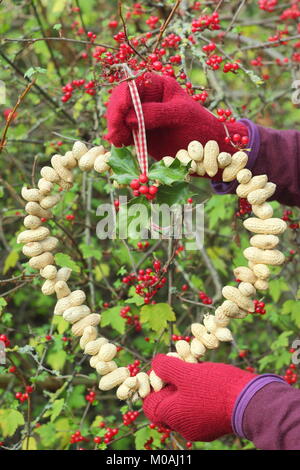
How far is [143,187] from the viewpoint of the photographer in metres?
1.45

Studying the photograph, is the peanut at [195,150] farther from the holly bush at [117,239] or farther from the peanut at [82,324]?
the peanut at [82,324]

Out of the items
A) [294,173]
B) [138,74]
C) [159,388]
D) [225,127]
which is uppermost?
[138,74]

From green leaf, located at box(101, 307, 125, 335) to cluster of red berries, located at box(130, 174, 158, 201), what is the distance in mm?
737

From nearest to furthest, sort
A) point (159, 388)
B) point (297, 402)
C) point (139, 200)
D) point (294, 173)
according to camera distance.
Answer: point (297, 402)
point (139, 200)
point (159, 388)
point (294, 173)

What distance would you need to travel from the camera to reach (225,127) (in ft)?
5.17

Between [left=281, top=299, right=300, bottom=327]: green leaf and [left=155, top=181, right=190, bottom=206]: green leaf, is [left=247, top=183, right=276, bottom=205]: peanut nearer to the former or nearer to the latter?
[left=155, top=181, right=190, bottom=206]: green leaf

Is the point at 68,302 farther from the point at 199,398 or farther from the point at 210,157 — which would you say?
the point at 210,157

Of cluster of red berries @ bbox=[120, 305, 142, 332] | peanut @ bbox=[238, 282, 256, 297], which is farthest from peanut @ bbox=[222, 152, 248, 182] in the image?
cluster of red berries @ bbox=[120, 305, 142, 332]

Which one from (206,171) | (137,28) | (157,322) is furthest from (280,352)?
(137,28)

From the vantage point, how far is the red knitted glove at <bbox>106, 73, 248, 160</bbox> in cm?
151

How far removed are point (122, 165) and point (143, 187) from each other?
0.09m

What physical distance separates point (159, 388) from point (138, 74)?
0.89m

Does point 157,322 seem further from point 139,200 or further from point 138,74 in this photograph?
point 138,74

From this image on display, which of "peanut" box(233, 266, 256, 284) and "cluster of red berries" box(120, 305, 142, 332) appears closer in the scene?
"peanut" box(233, 266, 256, 284)
